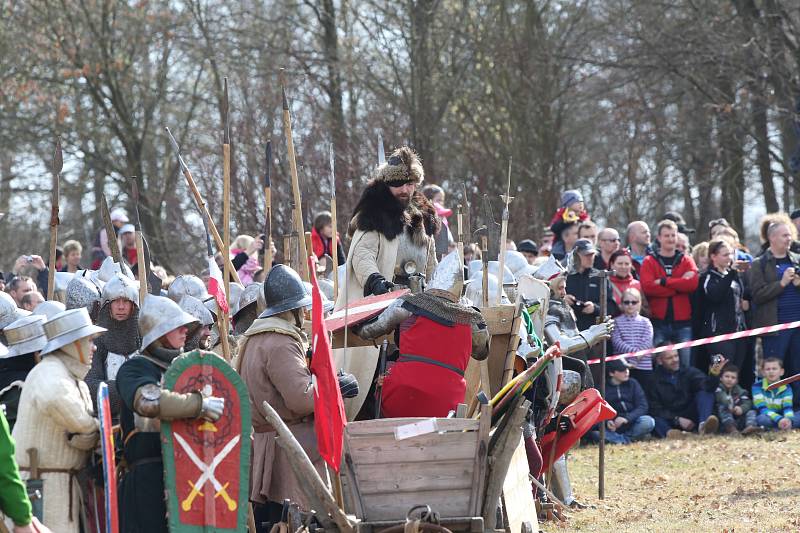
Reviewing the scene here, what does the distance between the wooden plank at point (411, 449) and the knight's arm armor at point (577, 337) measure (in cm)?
284

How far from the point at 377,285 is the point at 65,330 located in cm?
249

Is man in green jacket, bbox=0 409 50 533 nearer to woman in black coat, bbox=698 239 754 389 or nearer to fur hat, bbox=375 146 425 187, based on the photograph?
fur hat, bbox=375 146 425 187

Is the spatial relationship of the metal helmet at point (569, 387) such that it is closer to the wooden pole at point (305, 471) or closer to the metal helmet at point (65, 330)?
the wooden pole at point (305, 471)

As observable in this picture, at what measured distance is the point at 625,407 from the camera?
39.0 feet

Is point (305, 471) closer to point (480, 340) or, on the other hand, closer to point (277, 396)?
point (277, 396)

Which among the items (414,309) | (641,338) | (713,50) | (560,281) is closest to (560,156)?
(713,50)

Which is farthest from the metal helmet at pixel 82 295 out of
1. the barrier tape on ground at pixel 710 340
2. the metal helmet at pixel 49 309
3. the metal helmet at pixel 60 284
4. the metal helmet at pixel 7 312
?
the barrier tape on ground at pixel 710 340

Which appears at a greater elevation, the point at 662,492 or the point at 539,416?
the point at 539,416

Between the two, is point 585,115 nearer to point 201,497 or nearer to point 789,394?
point 789,394

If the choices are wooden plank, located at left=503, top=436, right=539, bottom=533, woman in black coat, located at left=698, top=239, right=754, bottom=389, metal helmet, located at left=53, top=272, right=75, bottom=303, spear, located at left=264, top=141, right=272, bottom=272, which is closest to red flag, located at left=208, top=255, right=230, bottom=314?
spear, located at left=264, top=141, right=272, bottom=272

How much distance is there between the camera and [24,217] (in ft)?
83.1

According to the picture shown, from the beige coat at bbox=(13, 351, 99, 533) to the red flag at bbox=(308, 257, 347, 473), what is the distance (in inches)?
36.4

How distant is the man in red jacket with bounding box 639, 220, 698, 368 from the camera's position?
39.5ft

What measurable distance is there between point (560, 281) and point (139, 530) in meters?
4.43
